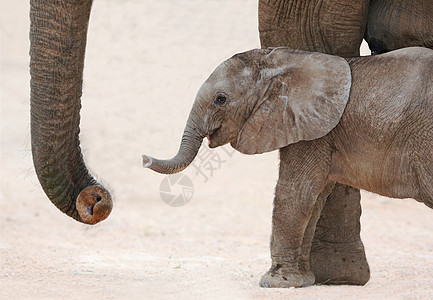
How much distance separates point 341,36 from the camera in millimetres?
4957

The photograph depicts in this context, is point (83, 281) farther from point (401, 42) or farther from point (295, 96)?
point (401, 42)

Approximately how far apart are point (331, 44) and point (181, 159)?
3.39 ft

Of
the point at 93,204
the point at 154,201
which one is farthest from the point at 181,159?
the point at 154,201

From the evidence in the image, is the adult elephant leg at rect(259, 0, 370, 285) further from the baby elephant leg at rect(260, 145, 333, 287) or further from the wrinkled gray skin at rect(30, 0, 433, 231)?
the wrinkled gray skin at rect(30, 0, 433, 231)

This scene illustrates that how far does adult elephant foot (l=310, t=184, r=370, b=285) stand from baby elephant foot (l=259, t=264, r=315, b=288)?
1.13 ft

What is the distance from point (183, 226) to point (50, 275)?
9.64ft

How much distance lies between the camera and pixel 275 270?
4.84 m

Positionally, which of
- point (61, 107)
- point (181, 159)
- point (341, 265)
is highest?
point (61, 107)

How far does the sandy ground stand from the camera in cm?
507

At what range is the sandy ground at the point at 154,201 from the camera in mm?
5070

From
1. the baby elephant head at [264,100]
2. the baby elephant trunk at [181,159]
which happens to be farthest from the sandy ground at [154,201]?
the baby elephant head at [264,100]

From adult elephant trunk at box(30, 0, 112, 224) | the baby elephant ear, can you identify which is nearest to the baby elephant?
the baby elephant ear

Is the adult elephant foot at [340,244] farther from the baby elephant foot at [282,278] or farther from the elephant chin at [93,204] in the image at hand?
the elephant chin at [93,204]

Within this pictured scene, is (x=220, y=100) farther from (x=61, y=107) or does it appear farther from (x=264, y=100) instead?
(x=61, y=107)
